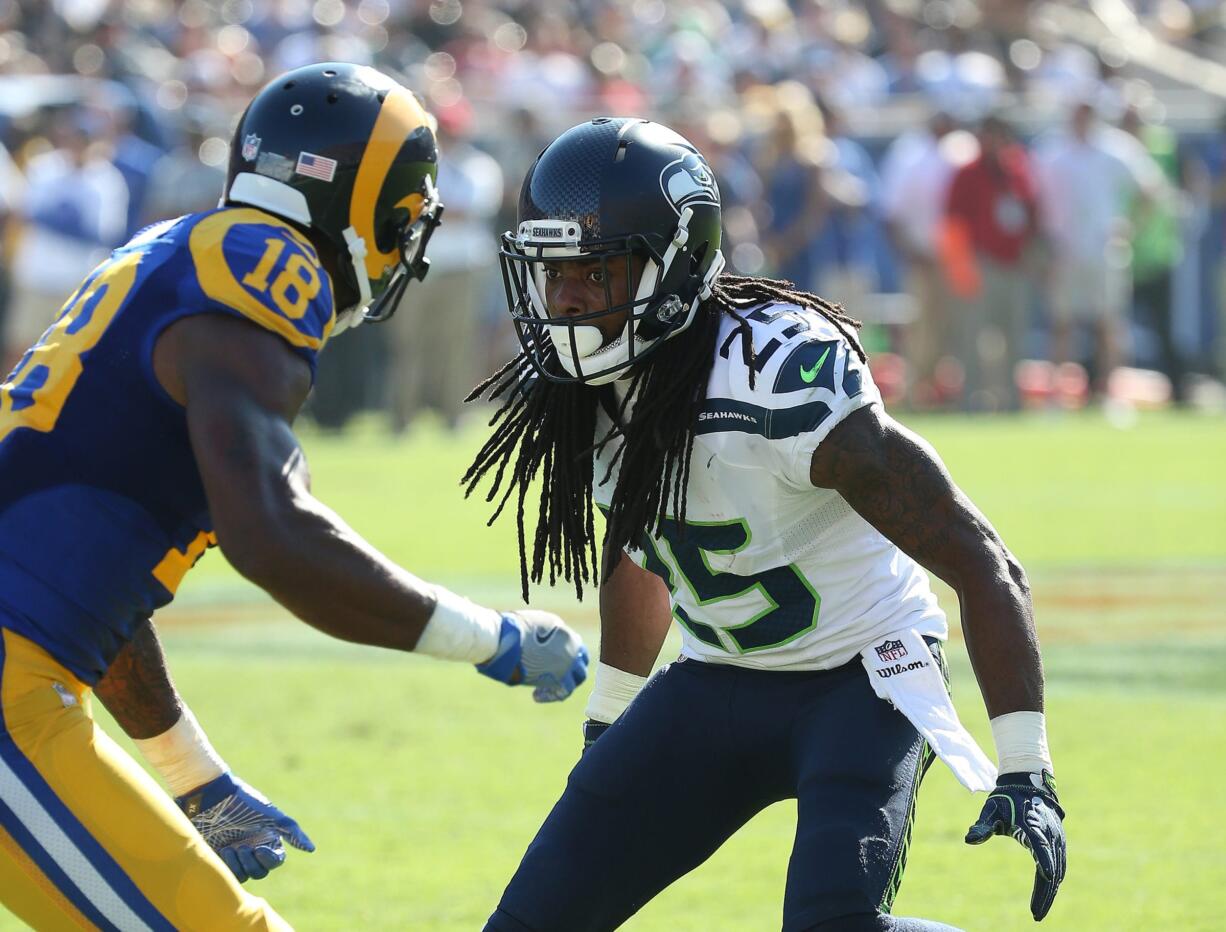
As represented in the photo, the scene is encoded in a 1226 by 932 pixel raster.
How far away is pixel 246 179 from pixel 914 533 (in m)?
1.31

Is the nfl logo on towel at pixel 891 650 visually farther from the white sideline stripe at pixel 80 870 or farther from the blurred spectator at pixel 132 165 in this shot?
the blurred spectator at pixel 132 165

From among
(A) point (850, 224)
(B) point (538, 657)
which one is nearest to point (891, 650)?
(B) point (538, 657)

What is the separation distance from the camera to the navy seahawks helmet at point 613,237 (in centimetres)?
365

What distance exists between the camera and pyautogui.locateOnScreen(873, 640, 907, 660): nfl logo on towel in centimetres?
359

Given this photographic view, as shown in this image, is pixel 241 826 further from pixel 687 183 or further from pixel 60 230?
pixel 60 230

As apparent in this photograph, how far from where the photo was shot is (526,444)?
153 inches

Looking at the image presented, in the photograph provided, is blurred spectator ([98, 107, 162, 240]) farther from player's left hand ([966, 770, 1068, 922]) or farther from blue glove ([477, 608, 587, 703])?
player's left hand ([966, 770, 1068, 922])

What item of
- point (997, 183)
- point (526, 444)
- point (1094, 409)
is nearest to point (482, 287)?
point (997, 183)

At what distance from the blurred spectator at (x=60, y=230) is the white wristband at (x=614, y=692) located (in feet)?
37.1

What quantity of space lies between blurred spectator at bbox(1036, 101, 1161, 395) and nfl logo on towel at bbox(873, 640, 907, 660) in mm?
13292

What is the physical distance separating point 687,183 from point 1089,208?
13.2 metres

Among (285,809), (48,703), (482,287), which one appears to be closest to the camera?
(48,703)

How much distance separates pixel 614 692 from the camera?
13.2 ft

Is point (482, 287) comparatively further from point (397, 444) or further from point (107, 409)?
point (107, 409)
